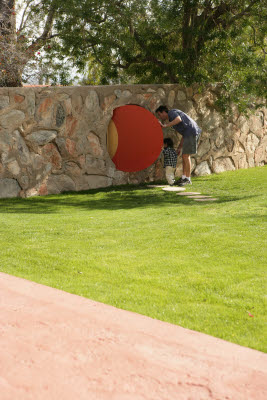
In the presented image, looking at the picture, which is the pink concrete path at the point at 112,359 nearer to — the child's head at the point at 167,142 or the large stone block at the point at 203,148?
the child's head at the point at 167,142

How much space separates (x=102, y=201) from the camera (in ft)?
28.9

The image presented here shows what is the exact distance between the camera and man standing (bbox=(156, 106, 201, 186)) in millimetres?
10523

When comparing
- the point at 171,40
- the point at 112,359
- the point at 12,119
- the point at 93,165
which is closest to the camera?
the point at 112,359

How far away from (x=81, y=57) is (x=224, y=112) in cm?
401

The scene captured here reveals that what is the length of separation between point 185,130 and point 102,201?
2.85 meters

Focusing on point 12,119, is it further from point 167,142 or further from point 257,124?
point 257,124

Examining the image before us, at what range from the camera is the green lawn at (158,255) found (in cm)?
345

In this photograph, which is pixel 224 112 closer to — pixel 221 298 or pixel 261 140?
pixel 261 140

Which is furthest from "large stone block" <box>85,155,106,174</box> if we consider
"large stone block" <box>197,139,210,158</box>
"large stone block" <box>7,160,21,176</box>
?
"large stone block" <box>197,139,210,158</box>

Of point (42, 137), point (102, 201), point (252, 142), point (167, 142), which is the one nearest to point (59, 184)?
point (42, 137)

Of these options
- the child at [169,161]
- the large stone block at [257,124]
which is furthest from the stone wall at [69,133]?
the large stone block at [257,124]

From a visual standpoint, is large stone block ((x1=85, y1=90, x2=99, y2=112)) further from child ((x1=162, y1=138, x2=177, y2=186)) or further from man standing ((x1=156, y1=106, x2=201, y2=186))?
child ((x1=162, y1=138, x2=177, y2=186))

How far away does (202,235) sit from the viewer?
18.4 ft

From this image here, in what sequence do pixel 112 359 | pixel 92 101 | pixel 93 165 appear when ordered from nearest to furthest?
pixel 112 359, pixel 92 101, pixel 93 165
